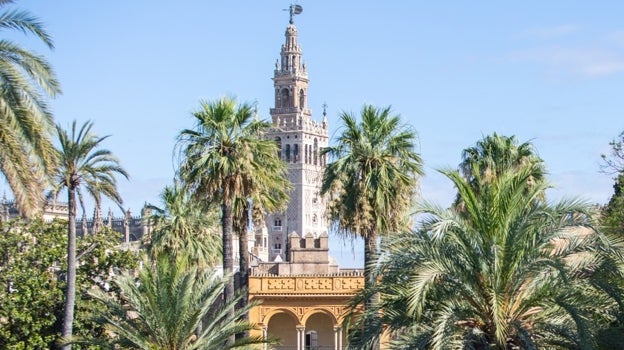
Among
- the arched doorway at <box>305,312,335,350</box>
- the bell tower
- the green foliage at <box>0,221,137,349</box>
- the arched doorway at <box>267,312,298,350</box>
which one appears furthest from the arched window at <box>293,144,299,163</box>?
the green foliage at <box>0,221,137,349</box>

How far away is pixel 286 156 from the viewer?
185 meters

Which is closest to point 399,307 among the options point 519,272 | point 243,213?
point 519,272

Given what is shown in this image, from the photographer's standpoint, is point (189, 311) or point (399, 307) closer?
point (399, 307)

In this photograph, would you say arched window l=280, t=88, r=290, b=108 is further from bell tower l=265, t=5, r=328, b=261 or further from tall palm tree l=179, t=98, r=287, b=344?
tall palm tree l=179, t=98, r=287, b=344

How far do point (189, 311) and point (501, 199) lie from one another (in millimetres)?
9369

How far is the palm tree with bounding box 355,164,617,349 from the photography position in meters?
25.6

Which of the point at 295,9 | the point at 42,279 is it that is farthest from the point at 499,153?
the point at 295,9

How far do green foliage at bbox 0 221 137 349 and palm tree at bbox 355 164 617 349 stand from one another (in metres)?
23.2

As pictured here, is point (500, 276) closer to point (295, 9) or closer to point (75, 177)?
point (75, 177)

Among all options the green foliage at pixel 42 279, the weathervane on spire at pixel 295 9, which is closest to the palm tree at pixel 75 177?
the green foliage at pixel 42 279

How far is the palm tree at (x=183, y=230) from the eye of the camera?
52.9 metres

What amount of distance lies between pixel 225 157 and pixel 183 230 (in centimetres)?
1239

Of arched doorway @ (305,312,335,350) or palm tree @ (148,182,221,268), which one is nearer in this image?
palm tree @ (148,182,221,268)

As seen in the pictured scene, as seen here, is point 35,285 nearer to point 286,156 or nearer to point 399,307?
point 399,307
